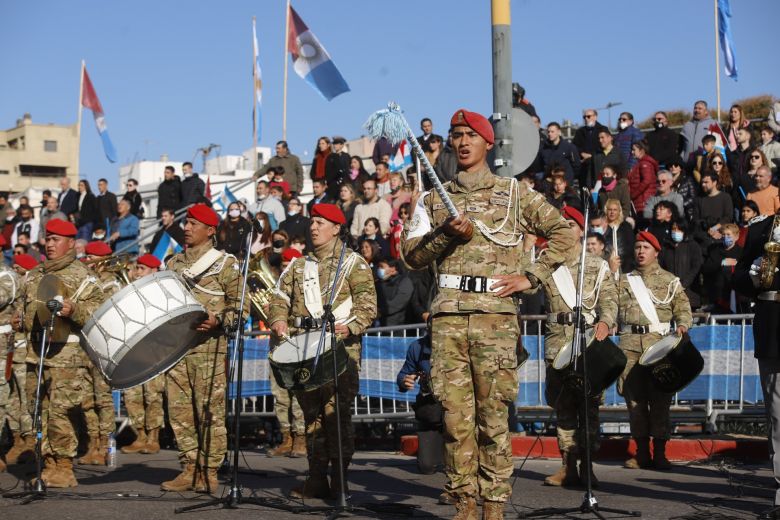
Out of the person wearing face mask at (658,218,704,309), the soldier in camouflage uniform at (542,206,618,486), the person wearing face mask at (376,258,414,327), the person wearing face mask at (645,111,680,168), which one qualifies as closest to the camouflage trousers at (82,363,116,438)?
the person wearing face mask at (376,258,414,327)

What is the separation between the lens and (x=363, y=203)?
19859mm

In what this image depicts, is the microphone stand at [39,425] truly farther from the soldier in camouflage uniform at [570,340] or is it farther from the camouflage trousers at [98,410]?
the soldier in camouflage uniform at [570,340]

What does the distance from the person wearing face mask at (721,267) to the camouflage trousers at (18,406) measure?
8.95 m

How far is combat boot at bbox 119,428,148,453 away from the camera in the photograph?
15469 mm

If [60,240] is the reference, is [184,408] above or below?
below

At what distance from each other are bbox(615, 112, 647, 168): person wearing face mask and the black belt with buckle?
41.6 feet

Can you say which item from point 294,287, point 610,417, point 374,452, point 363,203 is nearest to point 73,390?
point 294,287

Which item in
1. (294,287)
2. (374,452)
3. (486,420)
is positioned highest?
(294,287)

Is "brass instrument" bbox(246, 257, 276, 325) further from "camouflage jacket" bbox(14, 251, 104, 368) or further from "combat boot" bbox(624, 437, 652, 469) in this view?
"combat boot" bbox(624, 437, 652, 469)

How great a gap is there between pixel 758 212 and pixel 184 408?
30.4ft

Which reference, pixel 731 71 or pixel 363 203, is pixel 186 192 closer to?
pixel 363 203

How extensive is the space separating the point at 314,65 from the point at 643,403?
47.3 feet

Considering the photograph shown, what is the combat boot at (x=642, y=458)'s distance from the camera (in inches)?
468

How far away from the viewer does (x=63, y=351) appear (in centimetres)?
1109
